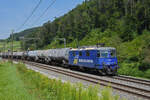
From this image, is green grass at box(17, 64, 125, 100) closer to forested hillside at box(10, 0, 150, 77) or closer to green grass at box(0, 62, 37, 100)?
green grass at box(0, 62, 37, 100)

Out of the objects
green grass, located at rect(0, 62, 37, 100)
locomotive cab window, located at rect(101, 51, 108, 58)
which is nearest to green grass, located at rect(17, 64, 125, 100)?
green grass, located at rect(0, 62, 37, 100)

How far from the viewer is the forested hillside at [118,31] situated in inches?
964

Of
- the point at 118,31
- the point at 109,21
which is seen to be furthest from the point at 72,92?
the point at 109,21

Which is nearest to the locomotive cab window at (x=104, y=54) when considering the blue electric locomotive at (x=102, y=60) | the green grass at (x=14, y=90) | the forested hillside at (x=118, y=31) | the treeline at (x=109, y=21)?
the blue electric locomotive at (x=102, y=60)

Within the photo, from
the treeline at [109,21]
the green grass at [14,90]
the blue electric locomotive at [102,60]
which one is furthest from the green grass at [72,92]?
the treeline at [109,21]

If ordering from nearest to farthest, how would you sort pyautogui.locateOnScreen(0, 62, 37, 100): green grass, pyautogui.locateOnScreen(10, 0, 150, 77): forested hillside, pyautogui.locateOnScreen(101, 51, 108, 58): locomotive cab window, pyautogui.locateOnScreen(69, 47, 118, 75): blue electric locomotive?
pyautogui.locateOnScreen(0, 62, 37, 100): green grass < pyautogui.locateOnScreen(69, 47, 118, 75): blue electric locomotive < pyautogui.locateOnScreen(101, 51, 108, 58): locomotive cab window < pyautogui.locateOnScreen(10, 0, 150, 77): forested hillside

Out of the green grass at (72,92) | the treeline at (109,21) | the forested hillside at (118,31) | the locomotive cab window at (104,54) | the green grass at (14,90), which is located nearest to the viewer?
the green grass at (72,92)

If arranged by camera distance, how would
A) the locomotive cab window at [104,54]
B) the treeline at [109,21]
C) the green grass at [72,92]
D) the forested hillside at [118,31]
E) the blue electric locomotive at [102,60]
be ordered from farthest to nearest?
the treeline at [109,21]
the forested hillside at [118,31]
the locomotive cab window at [104,54]
the blue electric locomotive at [102,60]
the green grass at [72,92]

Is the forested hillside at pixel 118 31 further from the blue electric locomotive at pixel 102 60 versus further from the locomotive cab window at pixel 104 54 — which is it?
the locomotive cab window at pixel 104 54

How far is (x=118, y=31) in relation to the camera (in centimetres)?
6969

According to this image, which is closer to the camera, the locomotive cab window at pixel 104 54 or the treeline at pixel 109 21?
the locomotive cab window at pixel 104 54

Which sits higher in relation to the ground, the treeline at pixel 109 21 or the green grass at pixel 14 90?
the treeline at pixel 109 21

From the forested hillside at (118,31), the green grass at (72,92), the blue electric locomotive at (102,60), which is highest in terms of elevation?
the forested hillside at (118,31)

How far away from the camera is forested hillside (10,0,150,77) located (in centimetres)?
2448
